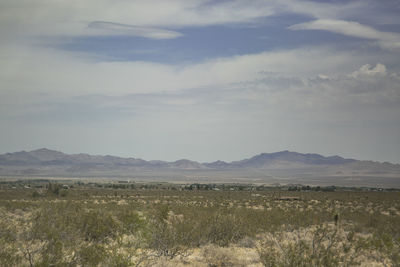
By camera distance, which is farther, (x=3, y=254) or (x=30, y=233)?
(x=30, y=233)

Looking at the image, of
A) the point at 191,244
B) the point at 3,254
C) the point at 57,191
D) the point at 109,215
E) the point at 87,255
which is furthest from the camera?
the point at 57,191

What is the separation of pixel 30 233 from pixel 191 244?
7721mm

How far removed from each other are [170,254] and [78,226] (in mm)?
5116

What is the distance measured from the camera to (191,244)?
55.4 feet

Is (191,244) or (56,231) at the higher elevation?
(56,231)

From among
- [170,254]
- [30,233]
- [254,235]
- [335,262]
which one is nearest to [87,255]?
[30,233]

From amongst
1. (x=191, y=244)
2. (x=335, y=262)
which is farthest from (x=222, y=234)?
(x=335, y=262)

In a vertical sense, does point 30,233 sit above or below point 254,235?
above

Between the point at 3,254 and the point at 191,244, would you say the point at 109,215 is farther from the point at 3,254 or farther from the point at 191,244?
the point at 3,254

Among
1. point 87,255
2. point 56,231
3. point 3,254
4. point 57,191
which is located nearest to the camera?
point 3,254

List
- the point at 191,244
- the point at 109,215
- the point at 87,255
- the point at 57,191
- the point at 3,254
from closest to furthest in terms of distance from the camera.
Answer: the point at 3,254, the point at 87,255, the point at 191,244, the point at 109,215, the point at 57,191

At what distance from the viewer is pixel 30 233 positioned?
1065 cm

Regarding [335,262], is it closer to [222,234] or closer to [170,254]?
[170,254]

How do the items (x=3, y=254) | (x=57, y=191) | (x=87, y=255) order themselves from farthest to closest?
1. (x=57, y=191)
2. (x=87, y=255)
3. (x=3, y=254)
